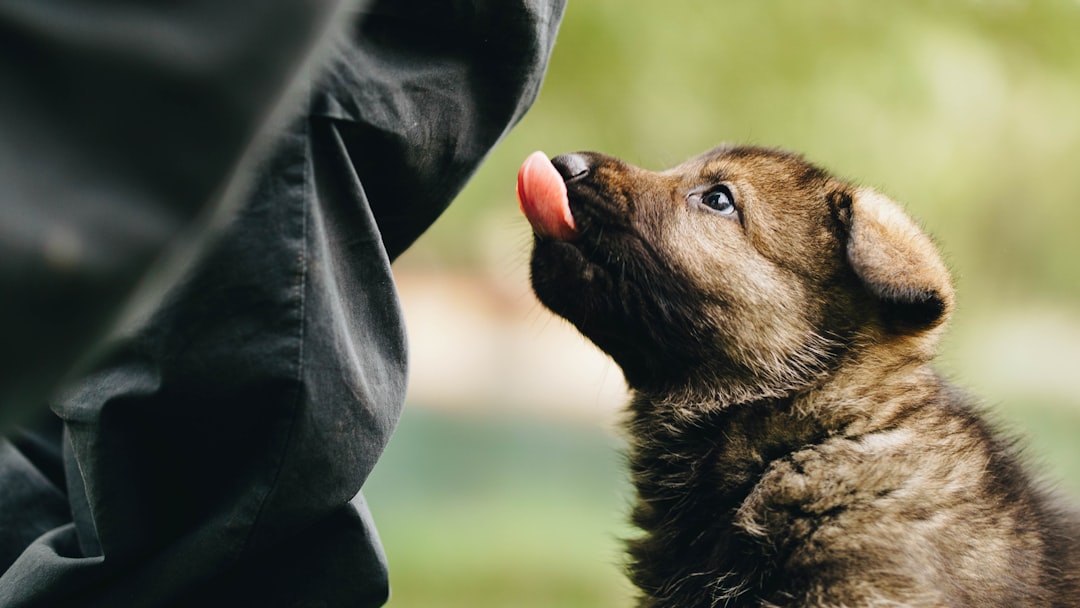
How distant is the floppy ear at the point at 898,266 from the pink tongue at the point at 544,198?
0.74m

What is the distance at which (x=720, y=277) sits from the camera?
2906 mm

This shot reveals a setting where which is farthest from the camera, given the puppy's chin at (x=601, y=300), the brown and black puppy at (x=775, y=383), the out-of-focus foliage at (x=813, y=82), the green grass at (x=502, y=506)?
the green grass at (x=502, y=506)

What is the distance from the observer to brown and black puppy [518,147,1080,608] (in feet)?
8.29

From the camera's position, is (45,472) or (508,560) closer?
(45,472)

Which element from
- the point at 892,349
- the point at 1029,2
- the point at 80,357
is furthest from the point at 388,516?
the point at 80,357

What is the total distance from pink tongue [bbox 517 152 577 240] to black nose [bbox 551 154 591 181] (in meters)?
0.02

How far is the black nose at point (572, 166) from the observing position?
9.44ft

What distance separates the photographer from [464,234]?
7.38m

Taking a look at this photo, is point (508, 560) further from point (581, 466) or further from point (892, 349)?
point (892, 349)

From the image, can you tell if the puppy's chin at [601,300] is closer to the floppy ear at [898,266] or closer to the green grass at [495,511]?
the floppy ear at [898,266]

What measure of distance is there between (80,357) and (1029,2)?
7.15 metres

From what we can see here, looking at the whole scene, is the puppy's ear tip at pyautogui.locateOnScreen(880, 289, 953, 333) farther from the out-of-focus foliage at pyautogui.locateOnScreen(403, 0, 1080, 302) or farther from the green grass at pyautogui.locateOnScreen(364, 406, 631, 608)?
the green grass at pyautogui.locateOnScreen(364, 406, 631, 608)

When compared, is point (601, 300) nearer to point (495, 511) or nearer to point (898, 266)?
point (898, 266)

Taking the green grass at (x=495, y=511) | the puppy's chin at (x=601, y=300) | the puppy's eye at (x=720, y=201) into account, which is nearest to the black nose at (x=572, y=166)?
the puppy's chin at (x=601, y=300)
